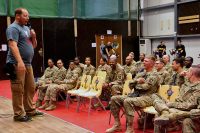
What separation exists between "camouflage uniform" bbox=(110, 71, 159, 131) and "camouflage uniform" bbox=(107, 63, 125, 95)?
4.72 ft

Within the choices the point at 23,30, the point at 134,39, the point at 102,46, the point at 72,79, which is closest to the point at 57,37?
the point at 102,46

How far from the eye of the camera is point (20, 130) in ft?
14.6

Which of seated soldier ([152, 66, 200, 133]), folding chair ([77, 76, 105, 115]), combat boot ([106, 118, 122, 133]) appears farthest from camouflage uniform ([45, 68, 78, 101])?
seated soldier ([152, 66, 200, 133])

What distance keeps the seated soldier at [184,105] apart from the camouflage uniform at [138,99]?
2.15 ft

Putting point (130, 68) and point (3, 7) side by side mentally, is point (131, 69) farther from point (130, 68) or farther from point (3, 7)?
point (3, 7)

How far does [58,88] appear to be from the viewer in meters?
6.52

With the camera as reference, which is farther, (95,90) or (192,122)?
(95,90)

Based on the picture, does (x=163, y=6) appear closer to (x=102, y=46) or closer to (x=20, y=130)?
(x=102, y=46)

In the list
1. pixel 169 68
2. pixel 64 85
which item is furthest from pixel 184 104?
pixel 64 85

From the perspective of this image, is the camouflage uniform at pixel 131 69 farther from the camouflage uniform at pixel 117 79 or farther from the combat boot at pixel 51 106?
the combat boot at pixel 51 106

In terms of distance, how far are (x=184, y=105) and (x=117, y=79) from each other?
9.53 feet

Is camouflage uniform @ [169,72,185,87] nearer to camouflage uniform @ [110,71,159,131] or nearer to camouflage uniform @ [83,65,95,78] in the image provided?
camouflage uniform @ [110,71,159,131]

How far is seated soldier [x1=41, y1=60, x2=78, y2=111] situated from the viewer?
6.40 meters

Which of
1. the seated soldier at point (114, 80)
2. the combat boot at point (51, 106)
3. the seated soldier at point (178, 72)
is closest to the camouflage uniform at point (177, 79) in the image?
the seated soldier at point (178, 72)
